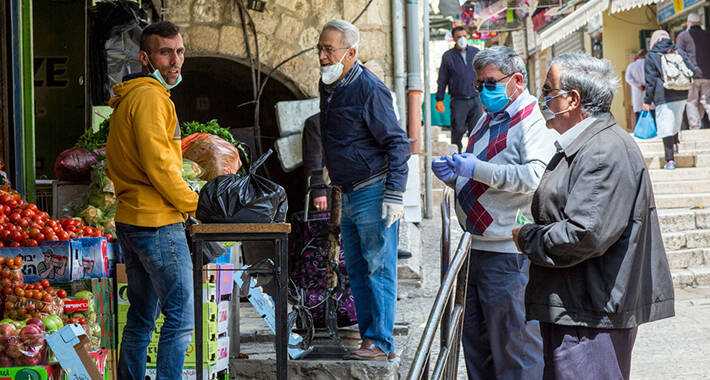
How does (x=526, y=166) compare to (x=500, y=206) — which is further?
(x=500, y=206)

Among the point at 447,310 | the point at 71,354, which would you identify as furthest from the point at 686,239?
the point at 447,310

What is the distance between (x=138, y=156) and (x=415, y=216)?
5.90 m

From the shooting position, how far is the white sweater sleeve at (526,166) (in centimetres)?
530

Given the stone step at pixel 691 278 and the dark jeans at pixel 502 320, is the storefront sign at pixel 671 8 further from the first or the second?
the dark jeans at pixel 502 320

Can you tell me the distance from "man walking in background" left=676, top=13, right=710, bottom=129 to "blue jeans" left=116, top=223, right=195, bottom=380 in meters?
13.4

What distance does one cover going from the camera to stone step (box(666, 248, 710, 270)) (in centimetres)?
1111

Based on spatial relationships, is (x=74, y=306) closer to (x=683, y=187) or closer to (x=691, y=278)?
(x=691, y=278)

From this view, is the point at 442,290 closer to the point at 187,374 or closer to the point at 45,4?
the point at 187,374

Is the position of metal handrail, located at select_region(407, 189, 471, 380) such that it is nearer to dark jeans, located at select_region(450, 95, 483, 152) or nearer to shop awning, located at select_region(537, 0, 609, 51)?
dark jeans, located at select_region(450, 95, 483, 152)

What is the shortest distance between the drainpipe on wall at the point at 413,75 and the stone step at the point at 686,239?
2.66 metres

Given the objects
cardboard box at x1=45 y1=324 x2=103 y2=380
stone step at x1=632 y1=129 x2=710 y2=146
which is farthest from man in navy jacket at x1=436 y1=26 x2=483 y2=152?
cardboard box at x1=45 y1=324 x2=103 y2=380

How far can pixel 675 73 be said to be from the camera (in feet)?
48.4

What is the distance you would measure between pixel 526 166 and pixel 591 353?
4.19 feet

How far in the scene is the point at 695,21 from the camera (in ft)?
58.6
